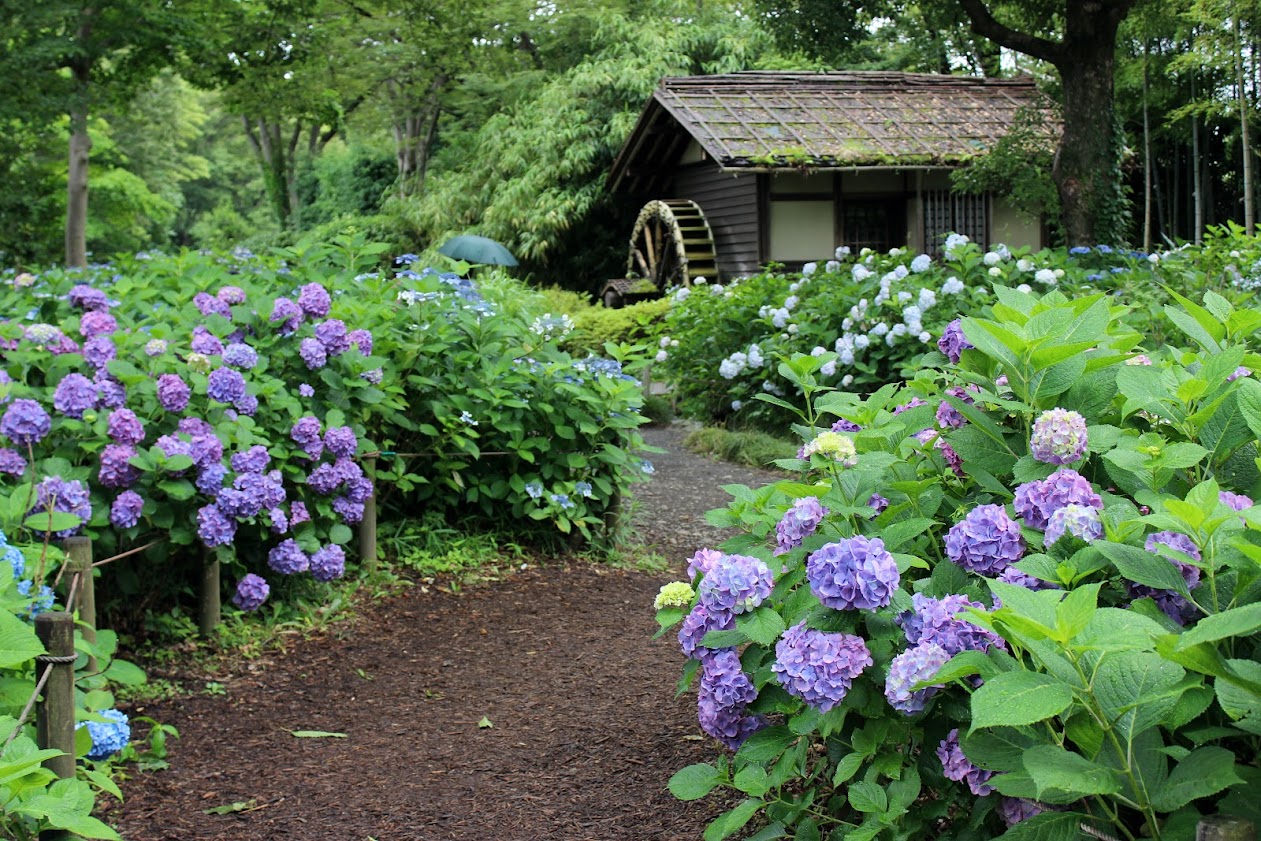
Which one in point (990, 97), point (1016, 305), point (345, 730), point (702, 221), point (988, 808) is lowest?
point (345, 730)

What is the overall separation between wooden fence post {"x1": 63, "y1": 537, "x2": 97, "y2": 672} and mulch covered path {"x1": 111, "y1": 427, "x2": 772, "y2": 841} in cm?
42

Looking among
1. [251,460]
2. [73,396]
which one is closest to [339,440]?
[251,460]

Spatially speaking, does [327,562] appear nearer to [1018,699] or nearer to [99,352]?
[99,352]

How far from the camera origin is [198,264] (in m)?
6.21

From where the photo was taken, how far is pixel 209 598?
13.7 feet

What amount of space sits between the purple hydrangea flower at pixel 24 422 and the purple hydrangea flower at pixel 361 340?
1.36 meters

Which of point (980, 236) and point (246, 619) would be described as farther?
point (980, 236)

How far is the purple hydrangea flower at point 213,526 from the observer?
383 cm

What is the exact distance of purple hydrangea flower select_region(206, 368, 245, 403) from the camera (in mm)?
4074

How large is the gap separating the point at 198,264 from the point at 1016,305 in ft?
16.7

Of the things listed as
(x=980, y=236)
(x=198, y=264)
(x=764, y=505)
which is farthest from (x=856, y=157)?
(x=764, y=505)

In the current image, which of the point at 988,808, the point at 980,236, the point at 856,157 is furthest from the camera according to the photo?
the point at 980,236

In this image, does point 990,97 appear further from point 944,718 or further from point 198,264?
point 944,718

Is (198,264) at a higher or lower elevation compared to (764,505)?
higher
